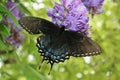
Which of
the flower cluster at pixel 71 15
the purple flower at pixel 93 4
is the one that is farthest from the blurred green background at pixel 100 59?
the flower cluster at pixel 71 15

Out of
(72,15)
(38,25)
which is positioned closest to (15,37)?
(38,25)

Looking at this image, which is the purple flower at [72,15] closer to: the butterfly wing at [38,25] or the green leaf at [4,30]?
the butterfly wing at [38,25]

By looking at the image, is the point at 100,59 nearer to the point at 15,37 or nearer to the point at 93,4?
the point at 15,37

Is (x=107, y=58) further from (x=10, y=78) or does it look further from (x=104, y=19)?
(x=10, y=78)

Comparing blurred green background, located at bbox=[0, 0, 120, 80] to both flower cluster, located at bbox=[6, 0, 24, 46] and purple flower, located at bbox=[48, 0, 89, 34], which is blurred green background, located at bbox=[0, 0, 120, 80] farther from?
purple flower, located at bbox=[48, 0, 89, 34]

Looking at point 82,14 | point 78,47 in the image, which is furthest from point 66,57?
point 82,14

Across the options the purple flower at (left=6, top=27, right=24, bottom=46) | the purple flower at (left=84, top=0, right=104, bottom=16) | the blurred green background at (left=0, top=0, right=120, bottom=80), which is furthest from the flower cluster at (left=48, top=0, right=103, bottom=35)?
the blurred green background at (left=0, top=0, right=120, bottom=80)

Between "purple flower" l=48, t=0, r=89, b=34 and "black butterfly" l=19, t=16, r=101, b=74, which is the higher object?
"purple flower" l=48, t=0, r=89, b=34
